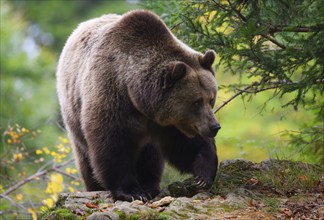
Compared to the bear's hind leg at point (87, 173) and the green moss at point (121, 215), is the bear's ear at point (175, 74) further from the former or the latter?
the bear's hind leg at point (87, 173)

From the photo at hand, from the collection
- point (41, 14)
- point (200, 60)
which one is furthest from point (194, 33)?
point (41, 14)

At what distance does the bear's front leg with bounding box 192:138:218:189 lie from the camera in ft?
21.4

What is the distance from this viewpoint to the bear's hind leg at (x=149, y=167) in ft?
23.9

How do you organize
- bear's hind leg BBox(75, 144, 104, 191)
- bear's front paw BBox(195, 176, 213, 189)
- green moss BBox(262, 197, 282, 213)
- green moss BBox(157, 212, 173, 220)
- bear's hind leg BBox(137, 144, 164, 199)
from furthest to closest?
1. bear's hind leg BBox(75, 144, 104, 191)
2. bear's hind leg BBox(137, 144, 164, 199)
3. bear's front paw BBox(195, 176, 213, 189)
4. green moss BBox(262, 197, 282, 213)
5. green moss BBox(157, 212, 173, 220)

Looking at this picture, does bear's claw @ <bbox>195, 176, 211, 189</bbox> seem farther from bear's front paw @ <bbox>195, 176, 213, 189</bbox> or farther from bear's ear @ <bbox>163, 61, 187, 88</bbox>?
bear's ear @ <bbox>163, 61, 187, 88</bbox>

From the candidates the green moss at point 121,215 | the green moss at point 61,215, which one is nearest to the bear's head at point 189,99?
the green moss at point 121,215

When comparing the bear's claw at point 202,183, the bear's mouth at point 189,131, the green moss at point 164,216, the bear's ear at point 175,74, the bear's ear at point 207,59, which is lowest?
the green moss at point 164,216

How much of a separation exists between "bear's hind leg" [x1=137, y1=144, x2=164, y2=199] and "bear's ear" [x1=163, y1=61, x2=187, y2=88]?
1.07 m

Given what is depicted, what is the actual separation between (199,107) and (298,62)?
4.13 feet

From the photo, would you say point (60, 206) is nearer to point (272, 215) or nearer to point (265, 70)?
point (272, 215)

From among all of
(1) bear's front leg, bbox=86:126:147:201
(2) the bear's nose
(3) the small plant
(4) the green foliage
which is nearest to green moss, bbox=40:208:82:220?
(1) bear's front leg, bbox=86:126:147:201

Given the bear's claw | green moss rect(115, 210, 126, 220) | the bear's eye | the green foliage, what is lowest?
green moss rect(115, 210, 126, 220)

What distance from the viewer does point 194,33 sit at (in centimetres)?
737

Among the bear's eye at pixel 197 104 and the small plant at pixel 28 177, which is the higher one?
the bear's eye at pixel 197 104
